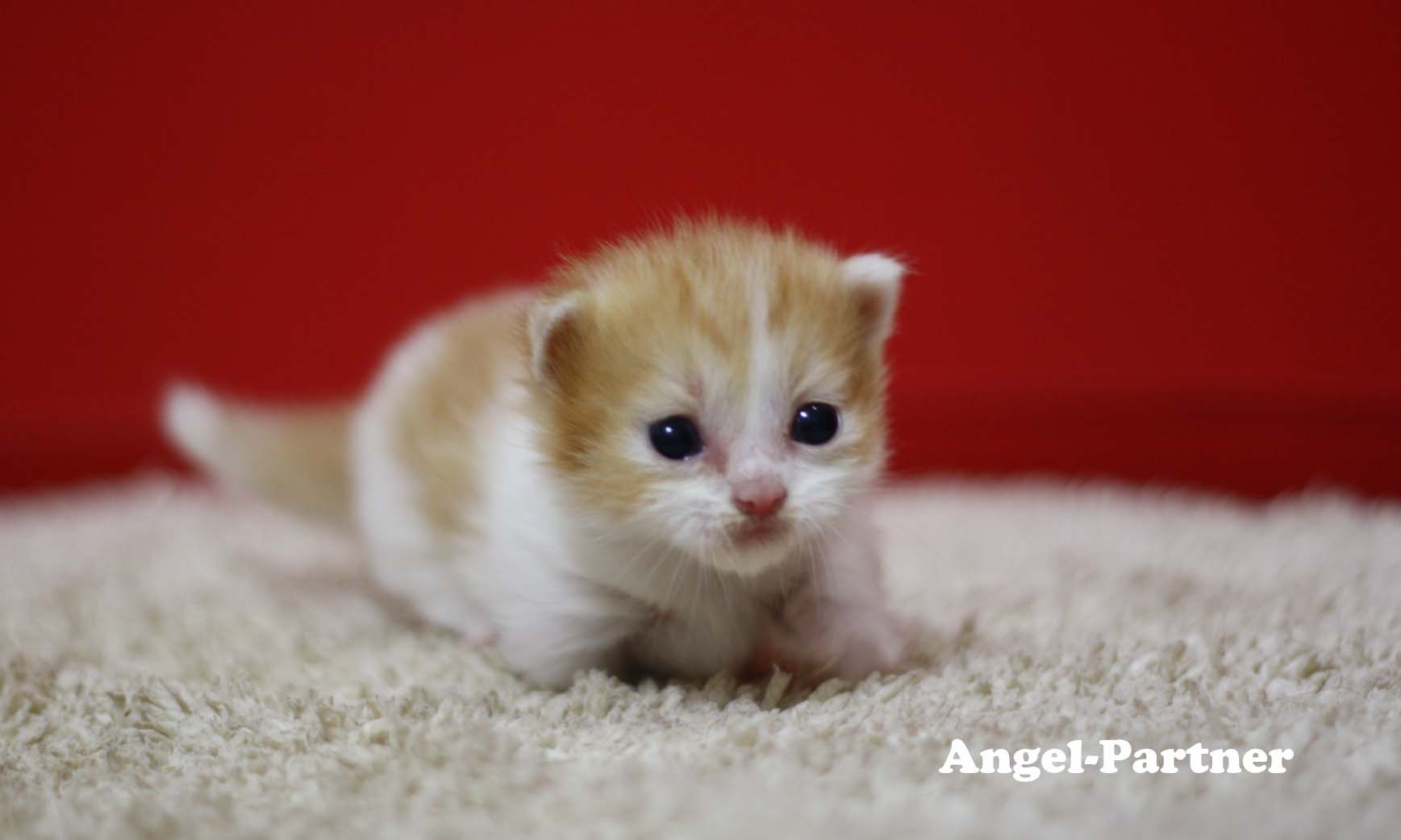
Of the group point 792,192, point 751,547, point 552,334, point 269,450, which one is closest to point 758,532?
point 751,547

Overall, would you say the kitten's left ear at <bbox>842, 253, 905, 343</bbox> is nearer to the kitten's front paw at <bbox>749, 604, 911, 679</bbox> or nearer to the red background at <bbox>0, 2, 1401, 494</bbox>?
the kitten's front paw at <bbox>749, 604, 911, 679</bbox>

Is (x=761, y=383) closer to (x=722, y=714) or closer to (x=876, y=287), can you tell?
(x=876, y=287)

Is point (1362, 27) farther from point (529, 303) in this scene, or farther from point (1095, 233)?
point (529, 303)

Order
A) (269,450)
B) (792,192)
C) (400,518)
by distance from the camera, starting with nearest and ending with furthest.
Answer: (400,518), (269,450), (792,192)

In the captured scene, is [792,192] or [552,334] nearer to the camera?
[552,334]

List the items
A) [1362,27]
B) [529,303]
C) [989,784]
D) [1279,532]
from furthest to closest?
[1362,27]
[1279,532]
[529,303]
[989,784]

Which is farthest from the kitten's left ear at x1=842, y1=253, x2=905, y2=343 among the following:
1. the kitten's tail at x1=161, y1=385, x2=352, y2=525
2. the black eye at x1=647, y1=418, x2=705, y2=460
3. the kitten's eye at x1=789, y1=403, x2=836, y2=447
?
the kitten's tail at x1=161, y1=385, x2=352, y2=525

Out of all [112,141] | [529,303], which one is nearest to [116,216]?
[112,141]
